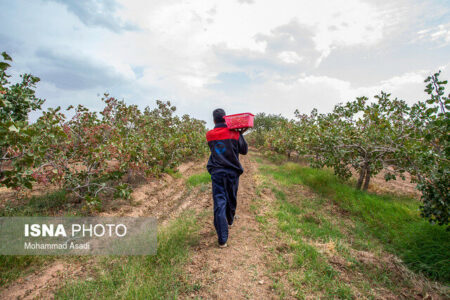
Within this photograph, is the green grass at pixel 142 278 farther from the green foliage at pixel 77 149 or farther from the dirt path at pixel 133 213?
the green foliage at pixel 77 149

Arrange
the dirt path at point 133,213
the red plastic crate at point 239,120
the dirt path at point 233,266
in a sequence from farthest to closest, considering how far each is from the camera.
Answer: the red plastic crate at point 239,120 < the dirt path at point 133,213 < the dirt path at point 233,266

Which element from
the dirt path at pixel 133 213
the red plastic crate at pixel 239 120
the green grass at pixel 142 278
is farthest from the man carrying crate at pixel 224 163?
the dirt path at pixel 133 213

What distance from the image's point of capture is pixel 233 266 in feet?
10.4

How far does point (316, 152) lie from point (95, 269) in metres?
7.03

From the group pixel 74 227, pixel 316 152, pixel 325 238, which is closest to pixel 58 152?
pixel 74 227

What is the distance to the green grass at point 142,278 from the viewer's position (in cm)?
270

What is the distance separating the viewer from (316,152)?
25.9 ft

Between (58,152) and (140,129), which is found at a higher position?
(140,129)

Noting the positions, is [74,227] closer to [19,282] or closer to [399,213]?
[19,282]

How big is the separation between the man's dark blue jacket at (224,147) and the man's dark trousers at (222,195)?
0.10 metres

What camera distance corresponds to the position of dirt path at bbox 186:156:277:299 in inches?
106

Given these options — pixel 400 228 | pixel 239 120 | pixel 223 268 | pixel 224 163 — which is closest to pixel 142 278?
pixel 223 268

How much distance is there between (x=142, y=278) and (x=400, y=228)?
5249 mm

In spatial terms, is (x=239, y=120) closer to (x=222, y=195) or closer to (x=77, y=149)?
(x=222, y=195)
